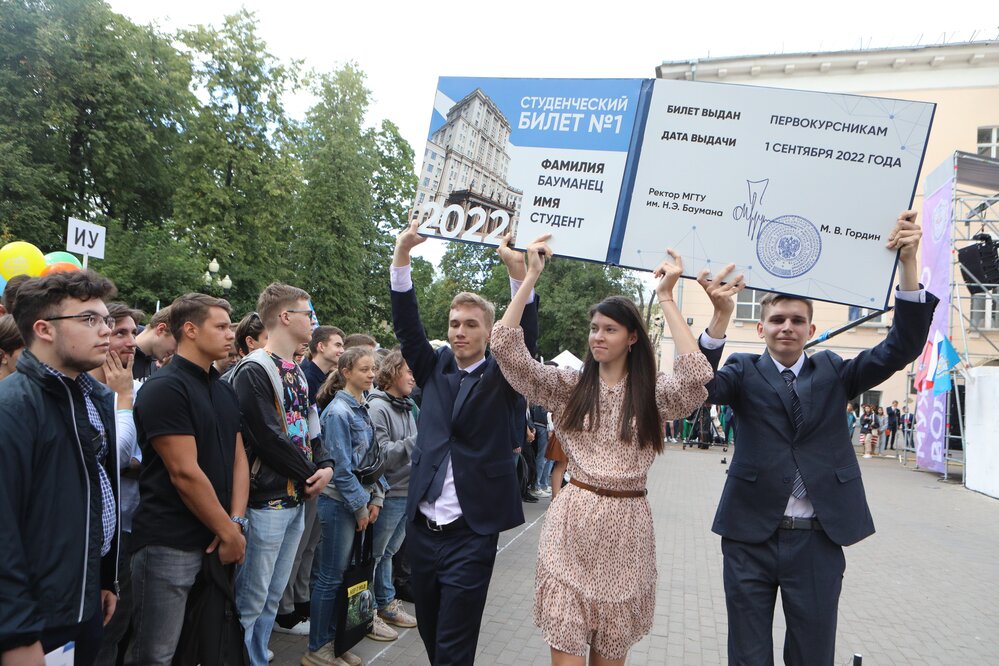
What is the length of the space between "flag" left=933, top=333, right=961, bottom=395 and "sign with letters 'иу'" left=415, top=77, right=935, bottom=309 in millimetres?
15421

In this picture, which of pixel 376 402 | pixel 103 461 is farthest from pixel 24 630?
pixel 376 402

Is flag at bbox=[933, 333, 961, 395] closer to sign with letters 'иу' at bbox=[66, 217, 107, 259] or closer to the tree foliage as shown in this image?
sign with letters 'иу' at bbox=[66, 217, 107, 259]

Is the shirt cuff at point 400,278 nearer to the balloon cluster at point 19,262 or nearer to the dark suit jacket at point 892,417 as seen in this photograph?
the balloon cluster at point 19,262

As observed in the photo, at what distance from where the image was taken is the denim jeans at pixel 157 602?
3086mm

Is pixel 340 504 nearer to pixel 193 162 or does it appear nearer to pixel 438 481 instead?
pixel 438 481

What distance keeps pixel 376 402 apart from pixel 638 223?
2.66 meters

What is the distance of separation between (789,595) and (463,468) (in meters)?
1.49

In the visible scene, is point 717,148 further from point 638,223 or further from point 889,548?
point 889,548

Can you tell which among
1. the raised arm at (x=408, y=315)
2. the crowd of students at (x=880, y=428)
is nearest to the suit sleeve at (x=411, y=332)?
the raised arm at (x=408, y=315)

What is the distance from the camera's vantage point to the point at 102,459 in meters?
2.72

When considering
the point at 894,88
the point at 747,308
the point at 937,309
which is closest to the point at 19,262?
the point at 937,309

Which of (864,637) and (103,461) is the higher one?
(103,461)

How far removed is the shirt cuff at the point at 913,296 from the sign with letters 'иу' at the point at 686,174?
0.24 feet

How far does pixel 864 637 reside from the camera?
5574 millimetres
